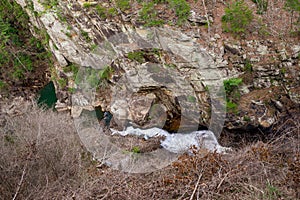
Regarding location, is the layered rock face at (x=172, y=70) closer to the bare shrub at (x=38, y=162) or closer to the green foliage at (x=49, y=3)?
the green foliage at (x=49, y=3)

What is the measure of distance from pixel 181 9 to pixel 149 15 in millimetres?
1079

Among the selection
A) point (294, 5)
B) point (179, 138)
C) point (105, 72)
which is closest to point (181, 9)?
point (294, 5)

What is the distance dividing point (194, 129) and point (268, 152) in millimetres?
5292

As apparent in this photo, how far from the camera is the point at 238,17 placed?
356 inches

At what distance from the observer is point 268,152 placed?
16.1 ft

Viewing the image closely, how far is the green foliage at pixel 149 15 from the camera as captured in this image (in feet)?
30.6

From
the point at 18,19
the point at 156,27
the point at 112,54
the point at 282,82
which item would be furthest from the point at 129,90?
the point at 18,19

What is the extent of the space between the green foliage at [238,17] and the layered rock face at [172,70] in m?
0.42

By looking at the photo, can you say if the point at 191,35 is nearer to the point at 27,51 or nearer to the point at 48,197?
the point at 48,197

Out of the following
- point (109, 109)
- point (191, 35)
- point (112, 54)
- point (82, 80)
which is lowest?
point (109, 109)

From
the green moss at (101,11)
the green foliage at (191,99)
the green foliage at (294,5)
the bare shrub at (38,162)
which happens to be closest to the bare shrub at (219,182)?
the bare shrub at (38,162)

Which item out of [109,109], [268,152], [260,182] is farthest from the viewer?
[109,109]

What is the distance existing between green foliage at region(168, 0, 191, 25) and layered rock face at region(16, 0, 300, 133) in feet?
1.33

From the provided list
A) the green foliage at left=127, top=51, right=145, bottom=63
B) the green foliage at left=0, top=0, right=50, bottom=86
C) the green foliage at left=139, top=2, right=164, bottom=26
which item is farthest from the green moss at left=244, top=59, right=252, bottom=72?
the green foliage at left=0, top=0, right=50, bottom=86
